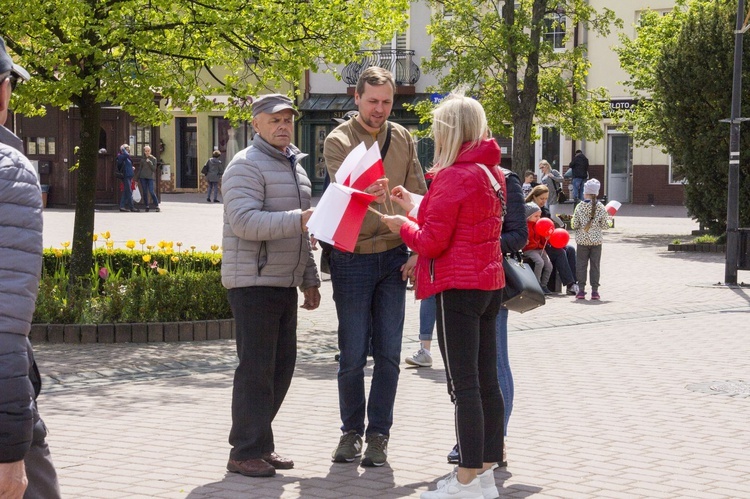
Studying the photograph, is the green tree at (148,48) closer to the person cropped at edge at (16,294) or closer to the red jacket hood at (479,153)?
the red jacket hood at (479,153)

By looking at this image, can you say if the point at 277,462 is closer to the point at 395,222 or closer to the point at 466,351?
the point at 466,351

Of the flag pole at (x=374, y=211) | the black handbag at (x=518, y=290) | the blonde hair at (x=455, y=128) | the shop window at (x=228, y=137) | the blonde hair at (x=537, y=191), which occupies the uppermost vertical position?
the shop window at (x=228, y=137)

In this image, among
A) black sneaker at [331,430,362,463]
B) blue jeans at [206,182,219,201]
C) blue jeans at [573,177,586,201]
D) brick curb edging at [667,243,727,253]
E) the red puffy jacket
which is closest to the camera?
the red puffy jacket

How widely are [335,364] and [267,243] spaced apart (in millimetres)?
3902

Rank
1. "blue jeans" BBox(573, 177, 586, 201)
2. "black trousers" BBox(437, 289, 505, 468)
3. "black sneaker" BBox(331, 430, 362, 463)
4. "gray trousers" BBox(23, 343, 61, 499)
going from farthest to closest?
"blue jeans" BBox(573, 177, 586, 201)
"black sneaker" BBox(331, 430, 362, 463)
"black trousers" BBox(437, 289, 505, 468)
"gray trousers" BBox(23, 343, 61, 499)

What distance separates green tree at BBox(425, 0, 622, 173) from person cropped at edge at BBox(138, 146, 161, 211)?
7.92m

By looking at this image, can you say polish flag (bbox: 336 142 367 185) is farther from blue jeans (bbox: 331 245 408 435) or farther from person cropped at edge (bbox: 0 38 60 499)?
person cropped at edge (bbox: 0 38 60 499)

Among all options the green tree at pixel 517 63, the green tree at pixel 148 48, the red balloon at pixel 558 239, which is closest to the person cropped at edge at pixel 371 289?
the green tree at pixel 148 48

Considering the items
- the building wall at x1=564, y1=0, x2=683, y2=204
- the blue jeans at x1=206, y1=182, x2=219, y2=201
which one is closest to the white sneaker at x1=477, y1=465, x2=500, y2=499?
the blue jeans at x1=206, y1=182, x2=219, y2=201

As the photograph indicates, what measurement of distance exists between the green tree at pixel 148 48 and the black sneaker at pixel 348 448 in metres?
5.53

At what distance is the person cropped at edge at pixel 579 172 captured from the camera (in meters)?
37.2

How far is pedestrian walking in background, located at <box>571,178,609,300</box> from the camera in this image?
1494 cm

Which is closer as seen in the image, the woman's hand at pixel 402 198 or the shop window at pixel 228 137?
the woman's hand at pixel 402 198

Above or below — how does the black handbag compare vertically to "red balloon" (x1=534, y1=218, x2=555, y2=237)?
above
